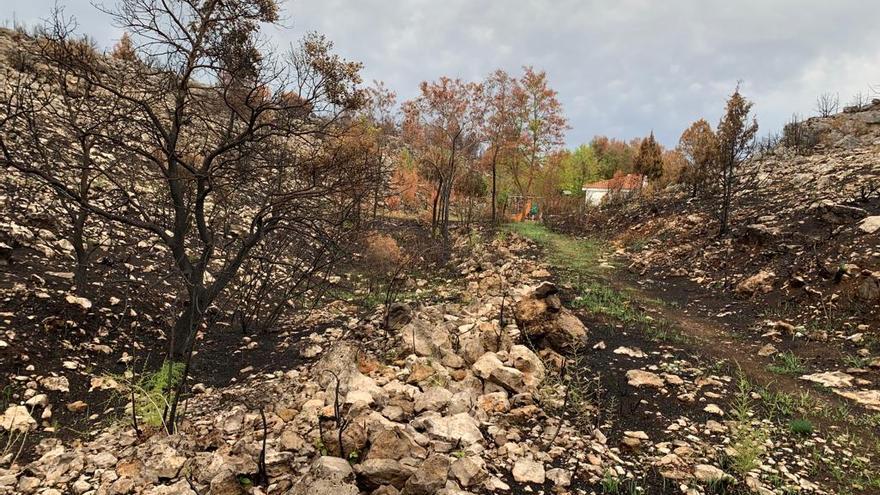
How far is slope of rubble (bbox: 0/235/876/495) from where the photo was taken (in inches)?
124

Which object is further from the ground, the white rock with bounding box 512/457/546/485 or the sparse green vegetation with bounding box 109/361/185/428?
the sparse green vegetation with bounding box 109/361/185/428

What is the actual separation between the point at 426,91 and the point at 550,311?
1581 centimetres

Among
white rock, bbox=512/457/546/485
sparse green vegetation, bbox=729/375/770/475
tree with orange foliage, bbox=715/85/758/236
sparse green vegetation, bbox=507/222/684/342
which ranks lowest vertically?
white rock, bbox=512/457/546/485

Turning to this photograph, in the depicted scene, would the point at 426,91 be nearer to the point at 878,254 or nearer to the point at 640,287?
the point at 640,287

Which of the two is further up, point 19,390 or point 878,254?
point 878,254

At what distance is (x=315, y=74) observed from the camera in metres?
6.43

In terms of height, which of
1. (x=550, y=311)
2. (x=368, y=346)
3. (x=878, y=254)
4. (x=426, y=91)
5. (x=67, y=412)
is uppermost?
(x=426, y=91)

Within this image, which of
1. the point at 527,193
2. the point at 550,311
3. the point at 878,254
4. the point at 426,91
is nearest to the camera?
the point at 550,311

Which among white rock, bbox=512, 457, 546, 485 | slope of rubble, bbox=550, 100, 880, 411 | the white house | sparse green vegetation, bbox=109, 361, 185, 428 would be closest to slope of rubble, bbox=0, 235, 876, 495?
white rock, bbox=512, 457, 546, 485

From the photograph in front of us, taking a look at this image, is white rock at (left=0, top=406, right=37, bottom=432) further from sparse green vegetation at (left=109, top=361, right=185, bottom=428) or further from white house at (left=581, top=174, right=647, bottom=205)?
white house at (left=581, top=174, right=647, bottom=205)

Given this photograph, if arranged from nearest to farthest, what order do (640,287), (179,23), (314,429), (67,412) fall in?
(314,429) → (67,412) → (179,23) → (640,287)

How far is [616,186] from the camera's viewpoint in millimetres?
33156

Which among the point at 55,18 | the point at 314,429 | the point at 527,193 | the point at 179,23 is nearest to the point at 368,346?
the point at 314,429

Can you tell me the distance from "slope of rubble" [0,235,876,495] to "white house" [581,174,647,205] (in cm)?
2450
